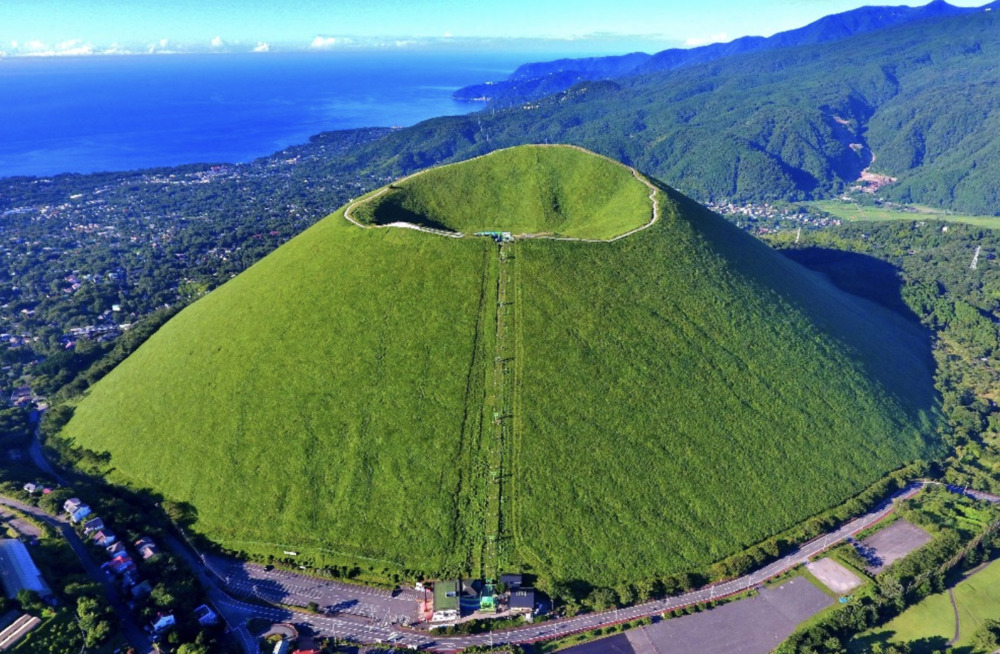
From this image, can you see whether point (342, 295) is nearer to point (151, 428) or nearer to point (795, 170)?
point (151, 428)

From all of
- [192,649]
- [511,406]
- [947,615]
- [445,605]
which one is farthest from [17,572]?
[947,615]

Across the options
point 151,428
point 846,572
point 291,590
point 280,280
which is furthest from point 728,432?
point 151,428

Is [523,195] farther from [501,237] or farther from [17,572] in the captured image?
[17,572]

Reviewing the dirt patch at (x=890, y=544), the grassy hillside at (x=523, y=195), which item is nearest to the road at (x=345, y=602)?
the dirt patch at (x=890, y=544)

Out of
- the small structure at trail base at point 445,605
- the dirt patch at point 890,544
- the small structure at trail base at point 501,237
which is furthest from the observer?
the small structure at trail base at point 501,237

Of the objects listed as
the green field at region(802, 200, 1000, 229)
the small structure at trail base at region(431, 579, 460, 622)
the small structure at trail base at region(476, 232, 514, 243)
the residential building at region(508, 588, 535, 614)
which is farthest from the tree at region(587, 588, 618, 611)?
the green field at region(802, 200, 1000, 229)

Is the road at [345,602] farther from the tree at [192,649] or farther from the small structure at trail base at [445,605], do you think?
the tree at [192,649]

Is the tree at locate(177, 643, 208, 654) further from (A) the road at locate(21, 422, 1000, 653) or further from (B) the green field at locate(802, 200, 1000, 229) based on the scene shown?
(B) the green field at locate(802, 200, 1000, 229)
